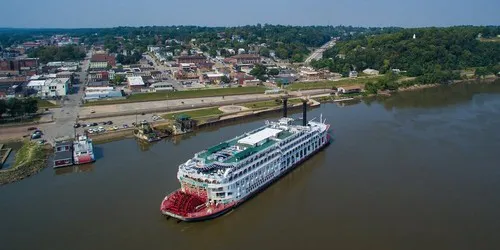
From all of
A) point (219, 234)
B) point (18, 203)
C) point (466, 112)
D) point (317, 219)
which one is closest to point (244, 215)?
point (219, 234)

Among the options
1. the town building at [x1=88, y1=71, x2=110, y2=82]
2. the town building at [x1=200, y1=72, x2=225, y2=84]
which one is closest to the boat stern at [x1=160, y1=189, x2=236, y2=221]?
the town building at [x1=200, y1=72, x2=225, y2=84]

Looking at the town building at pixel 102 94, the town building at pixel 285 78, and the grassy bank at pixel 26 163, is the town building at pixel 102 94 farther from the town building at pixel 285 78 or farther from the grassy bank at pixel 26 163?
the town building at pixel 285 78

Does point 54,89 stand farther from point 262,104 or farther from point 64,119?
point 262,104

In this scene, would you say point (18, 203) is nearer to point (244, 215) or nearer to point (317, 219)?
point (244, 215)

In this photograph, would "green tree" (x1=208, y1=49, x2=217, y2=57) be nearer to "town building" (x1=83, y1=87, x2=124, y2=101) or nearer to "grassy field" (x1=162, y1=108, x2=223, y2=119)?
"town building" (x1=83, y1=87, x2=124, y2=101)

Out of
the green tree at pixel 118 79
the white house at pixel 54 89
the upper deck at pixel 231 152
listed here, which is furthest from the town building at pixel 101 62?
the upper deck at pixel 231 152

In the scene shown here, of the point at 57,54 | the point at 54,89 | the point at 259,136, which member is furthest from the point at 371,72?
the point at 57,54
